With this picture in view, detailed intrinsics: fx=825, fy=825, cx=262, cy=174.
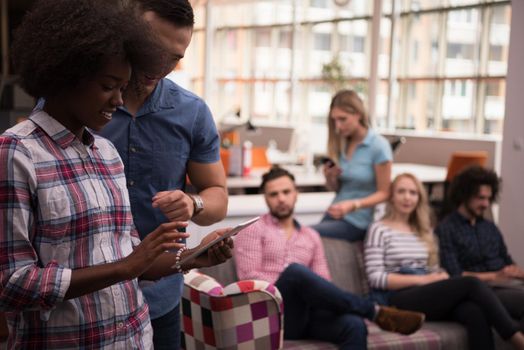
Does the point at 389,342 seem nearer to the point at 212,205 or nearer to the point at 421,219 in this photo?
the point at 421,219

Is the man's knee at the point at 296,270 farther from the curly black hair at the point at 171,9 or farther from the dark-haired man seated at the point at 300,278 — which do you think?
the curly black hair at the point at 171,9

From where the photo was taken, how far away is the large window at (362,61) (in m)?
11.3

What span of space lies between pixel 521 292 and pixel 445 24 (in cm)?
844

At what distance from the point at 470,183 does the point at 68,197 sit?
11.3ft

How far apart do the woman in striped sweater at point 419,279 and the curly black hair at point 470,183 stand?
0.31m

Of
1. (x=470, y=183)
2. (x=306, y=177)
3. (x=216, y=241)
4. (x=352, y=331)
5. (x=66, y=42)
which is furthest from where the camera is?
(x=306, y=177)

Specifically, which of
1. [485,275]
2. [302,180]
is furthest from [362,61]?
[485,275]

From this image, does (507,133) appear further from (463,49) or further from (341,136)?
(463,49)

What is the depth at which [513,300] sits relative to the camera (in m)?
4.07

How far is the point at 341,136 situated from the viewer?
436cm

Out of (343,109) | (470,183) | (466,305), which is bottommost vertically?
(466,305)

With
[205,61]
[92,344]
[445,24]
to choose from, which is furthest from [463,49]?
[92,344]

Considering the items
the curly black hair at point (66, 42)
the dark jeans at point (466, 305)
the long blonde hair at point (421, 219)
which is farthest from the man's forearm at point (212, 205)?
the long blonde hair at point (421, 219)

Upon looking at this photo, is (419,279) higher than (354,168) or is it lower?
lower
